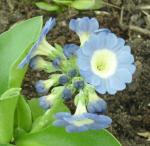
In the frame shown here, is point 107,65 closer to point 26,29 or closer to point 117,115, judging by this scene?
point 26,29

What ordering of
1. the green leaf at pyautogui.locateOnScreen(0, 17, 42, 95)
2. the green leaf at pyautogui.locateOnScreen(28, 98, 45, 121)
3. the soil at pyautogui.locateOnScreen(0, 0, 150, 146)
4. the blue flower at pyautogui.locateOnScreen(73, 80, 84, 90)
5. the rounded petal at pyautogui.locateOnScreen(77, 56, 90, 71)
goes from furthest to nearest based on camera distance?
1. the soil at pyautogui.locateOnScreen(0, 0, 150, 146)
2. the green leaf at pyautogui.locateOnScreen(28, 98, 45, 121)
3. the green leaf at pyautogui.locateOnScreen(0, 17, 42, 95)
4. the blue flower at pyautogui.locateOnScreen(73, 80, 84, 90)
5. the rounded petal at pyautogui.locateOnScreen(77, 56, 90, 71)

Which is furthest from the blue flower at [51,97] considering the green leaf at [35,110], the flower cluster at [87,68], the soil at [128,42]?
the soil at [128,42]

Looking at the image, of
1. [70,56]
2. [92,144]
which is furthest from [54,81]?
[92,144]

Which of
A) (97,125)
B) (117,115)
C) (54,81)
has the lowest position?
(117,115)

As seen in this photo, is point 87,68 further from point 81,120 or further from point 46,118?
point 46,118

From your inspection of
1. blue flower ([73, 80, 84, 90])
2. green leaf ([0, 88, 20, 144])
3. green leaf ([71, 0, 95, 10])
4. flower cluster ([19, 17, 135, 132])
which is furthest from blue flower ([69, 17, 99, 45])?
green leaf ([71, 0, 95, 10])

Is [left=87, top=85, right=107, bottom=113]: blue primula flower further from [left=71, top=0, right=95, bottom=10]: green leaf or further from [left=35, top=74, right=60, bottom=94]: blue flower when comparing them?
[left=71, top=0, right=95, bottom=10]: green leaf

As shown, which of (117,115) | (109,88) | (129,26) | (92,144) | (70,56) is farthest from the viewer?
(129,26)
